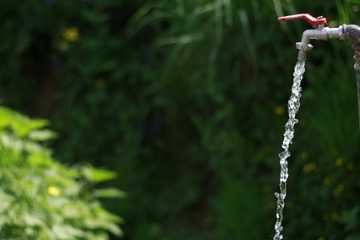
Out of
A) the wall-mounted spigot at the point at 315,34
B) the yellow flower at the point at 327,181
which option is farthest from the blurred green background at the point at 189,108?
the wall-mounted spigot at the point at 315,34

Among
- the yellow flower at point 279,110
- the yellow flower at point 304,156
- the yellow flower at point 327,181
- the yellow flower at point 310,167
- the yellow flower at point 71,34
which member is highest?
the yellow flower at point 71,34

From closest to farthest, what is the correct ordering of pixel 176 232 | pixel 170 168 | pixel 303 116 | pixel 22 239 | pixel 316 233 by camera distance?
pixel 22 239 → pixel 316 233 → pixel 303 116 → pixel 176 232 → pixel 170 168

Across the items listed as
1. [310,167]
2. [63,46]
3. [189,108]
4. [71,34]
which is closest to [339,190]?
[310,167]

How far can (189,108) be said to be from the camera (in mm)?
4895

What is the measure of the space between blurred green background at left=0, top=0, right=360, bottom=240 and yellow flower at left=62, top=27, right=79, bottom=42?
0.01 metres

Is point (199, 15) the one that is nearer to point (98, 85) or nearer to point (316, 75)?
point (316, 75)

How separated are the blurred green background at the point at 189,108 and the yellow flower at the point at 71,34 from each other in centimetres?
1

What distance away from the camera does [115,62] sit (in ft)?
18.0

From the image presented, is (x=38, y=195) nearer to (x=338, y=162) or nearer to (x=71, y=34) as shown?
(x=338, y=162)

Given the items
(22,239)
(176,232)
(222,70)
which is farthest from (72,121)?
(22,239)

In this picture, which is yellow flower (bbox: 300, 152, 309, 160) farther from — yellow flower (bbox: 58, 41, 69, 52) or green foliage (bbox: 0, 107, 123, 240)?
yellow flower (bbox: 58, 41, 69, 52)

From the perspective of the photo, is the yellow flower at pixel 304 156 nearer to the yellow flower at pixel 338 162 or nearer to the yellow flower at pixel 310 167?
the yellow flower at pixel 310 167

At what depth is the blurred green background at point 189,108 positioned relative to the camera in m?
3.39

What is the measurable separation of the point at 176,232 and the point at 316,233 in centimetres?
154
